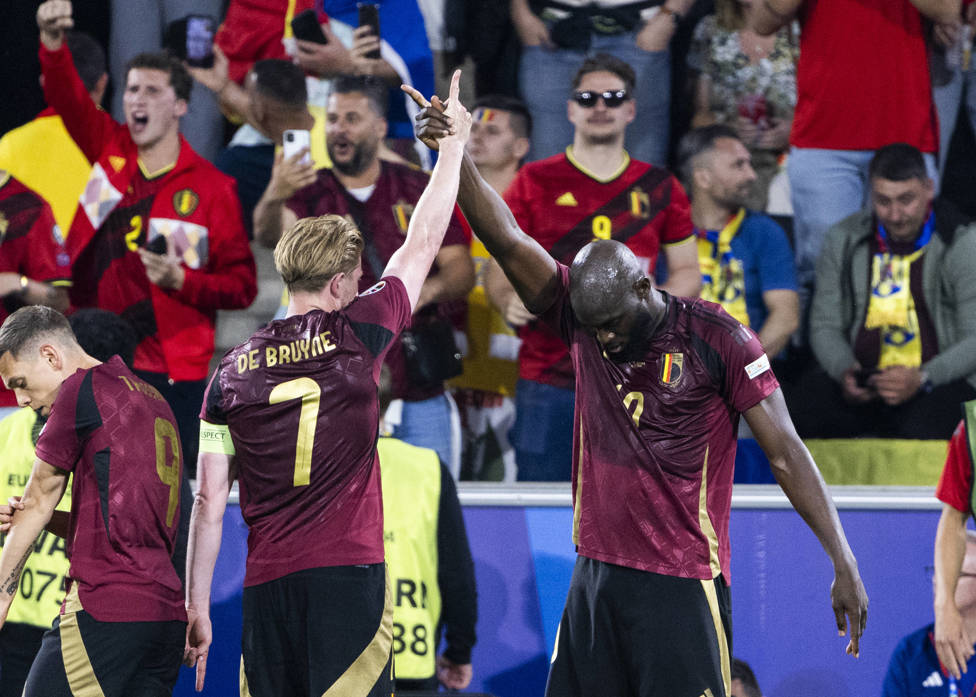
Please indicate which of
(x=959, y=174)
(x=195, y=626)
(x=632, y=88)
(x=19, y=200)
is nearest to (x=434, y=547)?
(x=195, y=626)

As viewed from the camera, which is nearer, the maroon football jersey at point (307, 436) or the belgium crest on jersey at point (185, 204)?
the maroon football jersey at point (307, 436)

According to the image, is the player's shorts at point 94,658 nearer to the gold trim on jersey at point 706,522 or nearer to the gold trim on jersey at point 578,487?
the gold trim on jersey at point 578,487

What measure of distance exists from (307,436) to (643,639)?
1123 mm

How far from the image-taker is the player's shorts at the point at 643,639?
2996 mm

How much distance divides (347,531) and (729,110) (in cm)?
380

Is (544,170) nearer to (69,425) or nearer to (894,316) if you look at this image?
(894,316)

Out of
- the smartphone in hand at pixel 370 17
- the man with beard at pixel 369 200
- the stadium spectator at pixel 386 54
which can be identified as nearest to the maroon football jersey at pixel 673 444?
the man with beard at pixel 369 200

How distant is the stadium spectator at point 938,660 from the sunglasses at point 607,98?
2.80 meters

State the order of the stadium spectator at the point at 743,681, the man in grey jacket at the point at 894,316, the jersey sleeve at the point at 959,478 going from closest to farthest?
the jersey sleeve at the point at 959,478 < the stadium spectator at the point at 743,681 < the man in grey jacket at the point at 894,316

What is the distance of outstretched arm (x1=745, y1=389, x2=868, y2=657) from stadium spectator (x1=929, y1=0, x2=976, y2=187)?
3573mm

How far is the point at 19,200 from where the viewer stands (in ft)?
19.0

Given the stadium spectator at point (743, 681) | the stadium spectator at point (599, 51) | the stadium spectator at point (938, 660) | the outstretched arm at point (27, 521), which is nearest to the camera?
the outstretched arm at point (27, 521)

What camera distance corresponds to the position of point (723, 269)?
576 cm

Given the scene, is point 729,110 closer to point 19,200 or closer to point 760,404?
point 760,404
